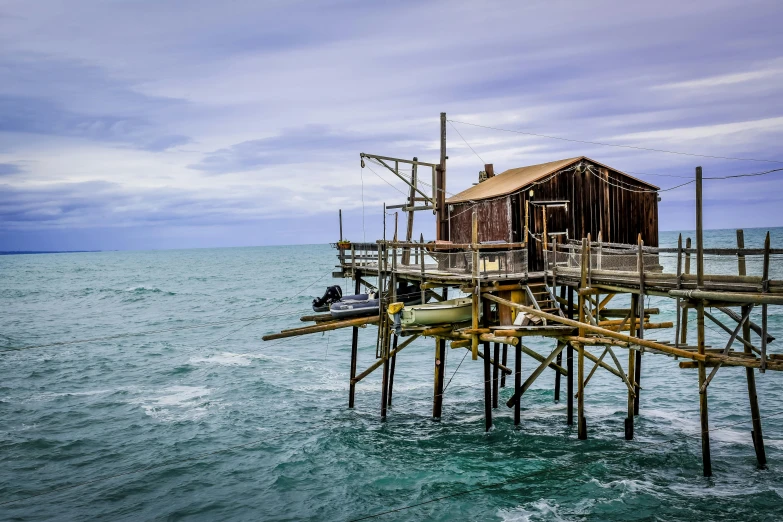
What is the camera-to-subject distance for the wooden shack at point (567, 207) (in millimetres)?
24312

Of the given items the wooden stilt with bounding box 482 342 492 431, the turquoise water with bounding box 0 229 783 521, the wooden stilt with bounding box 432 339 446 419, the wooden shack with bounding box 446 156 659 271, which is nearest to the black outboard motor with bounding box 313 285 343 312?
the turquoise water with bounding box 0 229 783 521

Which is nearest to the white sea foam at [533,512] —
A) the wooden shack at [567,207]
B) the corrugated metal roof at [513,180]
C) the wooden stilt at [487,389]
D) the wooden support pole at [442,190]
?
the wooden stilt at [487,389]

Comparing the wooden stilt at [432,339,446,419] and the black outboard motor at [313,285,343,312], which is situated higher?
the black outboard motor at [313,285,343,312]

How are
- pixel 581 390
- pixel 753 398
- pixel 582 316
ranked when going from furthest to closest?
pixel 581 390 < pixel 582 316 < pixel 753 398

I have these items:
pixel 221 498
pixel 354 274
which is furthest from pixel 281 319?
pixel 221 498

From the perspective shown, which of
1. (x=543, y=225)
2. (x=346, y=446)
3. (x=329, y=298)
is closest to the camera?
(x=346, y=446)

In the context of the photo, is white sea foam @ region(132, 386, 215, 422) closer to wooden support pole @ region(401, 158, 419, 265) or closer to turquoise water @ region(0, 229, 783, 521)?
turquoise water @ region(0, 229, 783, 521)

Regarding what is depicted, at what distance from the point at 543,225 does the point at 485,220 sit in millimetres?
2542

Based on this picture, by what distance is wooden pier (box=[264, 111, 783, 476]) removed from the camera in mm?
15672

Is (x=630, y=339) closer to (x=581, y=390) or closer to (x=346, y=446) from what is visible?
(x=581, y=390)

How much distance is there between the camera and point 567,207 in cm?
2478

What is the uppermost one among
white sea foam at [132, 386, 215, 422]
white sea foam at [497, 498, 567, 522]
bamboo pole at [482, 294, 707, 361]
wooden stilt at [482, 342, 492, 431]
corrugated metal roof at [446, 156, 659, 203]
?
corrugated metal roof at [446, 156, 659, 203]

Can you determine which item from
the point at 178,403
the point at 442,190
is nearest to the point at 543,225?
the point at 442,190

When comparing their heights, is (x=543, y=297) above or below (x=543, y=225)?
below
